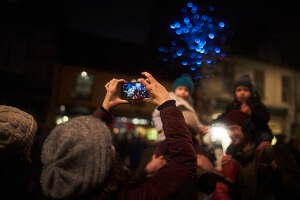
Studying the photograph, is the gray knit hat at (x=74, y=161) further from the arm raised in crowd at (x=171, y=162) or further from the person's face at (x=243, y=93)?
the person's face at (x=243, y=93)

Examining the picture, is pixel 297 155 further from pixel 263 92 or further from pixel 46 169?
pixel 263 92

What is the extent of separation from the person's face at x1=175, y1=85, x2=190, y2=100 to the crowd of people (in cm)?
99

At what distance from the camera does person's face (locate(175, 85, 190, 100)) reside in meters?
4.28

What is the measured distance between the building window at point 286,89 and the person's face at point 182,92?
21.7 m

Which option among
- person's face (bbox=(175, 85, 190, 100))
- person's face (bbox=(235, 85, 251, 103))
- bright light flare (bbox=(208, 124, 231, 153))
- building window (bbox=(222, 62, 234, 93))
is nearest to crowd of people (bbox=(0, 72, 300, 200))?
bright light flare (bbox=(208, 124, 231, 153))

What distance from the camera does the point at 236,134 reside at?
3.16 meters

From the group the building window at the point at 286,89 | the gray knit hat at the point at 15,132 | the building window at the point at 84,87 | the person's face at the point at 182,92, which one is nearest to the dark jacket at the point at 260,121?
the person's face at the point at 182,92

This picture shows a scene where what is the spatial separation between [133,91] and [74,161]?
2.76ft

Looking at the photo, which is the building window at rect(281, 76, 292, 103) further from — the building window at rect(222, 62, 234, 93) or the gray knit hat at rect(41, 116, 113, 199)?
the gray knit hat at rect(41, 116, 113, 199)

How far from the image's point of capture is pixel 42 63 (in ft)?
60.6

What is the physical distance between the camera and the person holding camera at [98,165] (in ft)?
4.77

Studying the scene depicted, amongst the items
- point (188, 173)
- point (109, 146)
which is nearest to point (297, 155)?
point (188, 173)

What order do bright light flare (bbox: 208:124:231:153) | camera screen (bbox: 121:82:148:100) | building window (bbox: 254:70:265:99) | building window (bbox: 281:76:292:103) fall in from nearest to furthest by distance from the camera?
1. camera screen (bbox: 121:82:148:100)
2. bright light flare (bbox: 208:124:231:153)
3. building window (bbox: 254:70:265:99)
4. building window (bbox: 281:76:292:103)

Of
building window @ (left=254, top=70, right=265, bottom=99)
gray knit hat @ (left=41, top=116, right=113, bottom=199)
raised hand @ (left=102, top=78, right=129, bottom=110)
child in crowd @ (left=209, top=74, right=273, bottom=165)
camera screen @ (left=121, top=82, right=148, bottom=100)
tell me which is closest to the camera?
gray knit hat @ (left=41, top=116, right=113, bottom=199)
